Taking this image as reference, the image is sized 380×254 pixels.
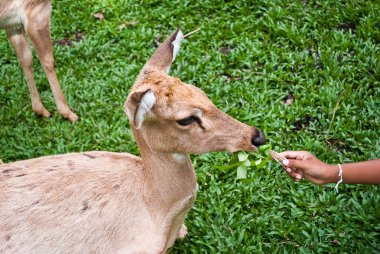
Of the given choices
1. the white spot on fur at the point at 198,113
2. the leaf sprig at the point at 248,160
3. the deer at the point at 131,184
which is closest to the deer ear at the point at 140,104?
the deer at the point at 131,184

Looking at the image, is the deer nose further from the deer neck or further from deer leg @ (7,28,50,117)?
deer leg @ (7,28,50,117)

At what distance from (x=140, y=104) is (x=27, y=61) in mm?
3280

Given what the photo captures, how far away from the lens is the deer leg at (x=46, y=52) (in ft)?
18.8

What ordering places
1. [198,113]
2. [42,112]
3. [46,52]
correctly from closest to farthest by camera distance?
[198,113]
[46,52]
[42,112]

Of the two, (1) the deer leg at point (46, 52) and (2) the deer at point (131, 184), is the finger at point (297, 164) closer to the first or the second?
(2) the deer at point (131, 184)

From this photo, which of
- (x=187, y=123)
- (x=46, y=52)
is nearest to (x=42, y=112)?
(x=46, y=52)

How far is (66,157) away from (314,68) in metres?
3.48

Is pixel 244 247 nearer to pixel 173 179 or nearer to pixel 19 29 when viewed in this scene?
pixel 173 179

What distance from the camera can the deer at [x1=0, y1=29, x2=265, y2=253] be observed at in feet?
12.0

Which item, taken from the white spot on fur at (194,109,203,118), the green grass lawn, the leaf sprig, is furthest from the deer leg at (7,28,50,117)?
the white spot on fur at (194,109,203,118)

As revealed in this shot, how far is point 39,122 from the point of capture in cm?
636

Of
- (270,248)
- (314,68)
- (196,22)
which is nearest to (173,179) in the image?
(270,248)

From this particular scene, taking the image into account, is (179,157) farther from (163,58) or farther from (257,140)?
(163,58)

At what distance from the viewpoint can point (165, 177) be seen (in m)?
4.05
